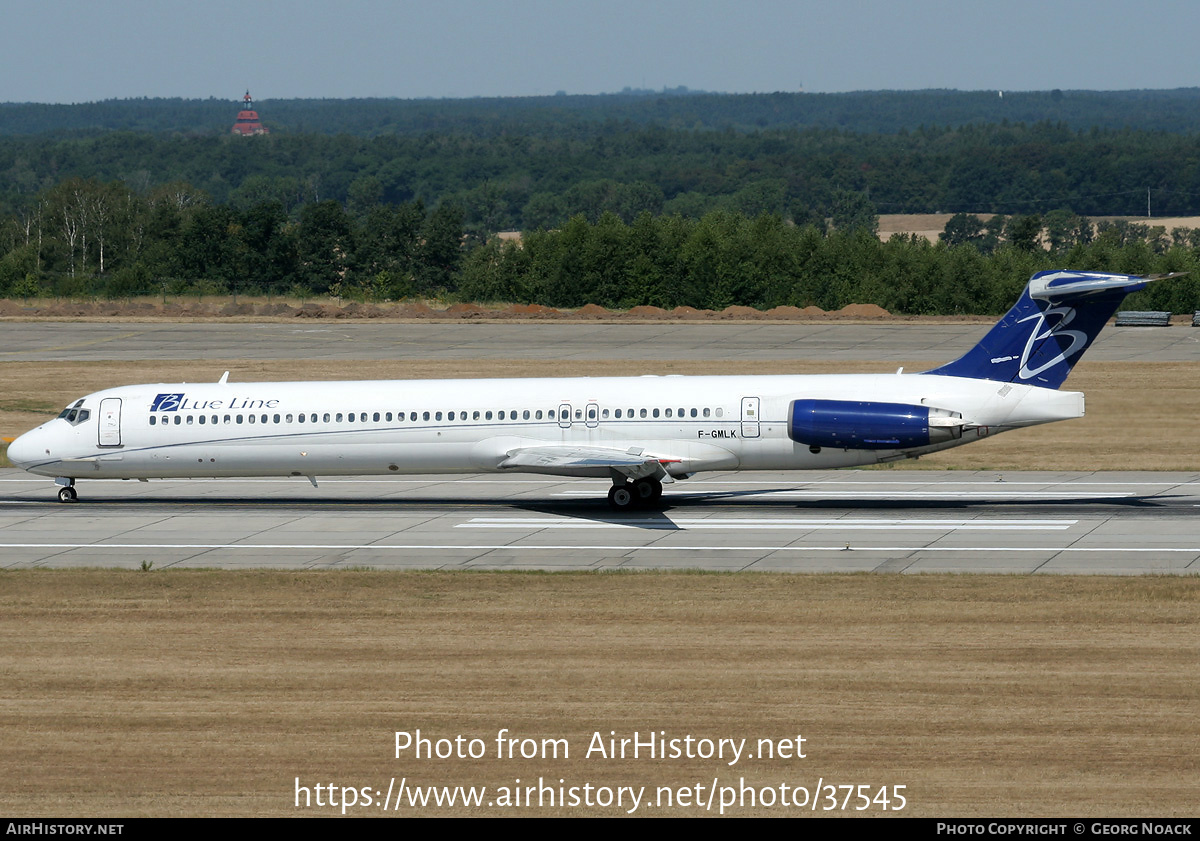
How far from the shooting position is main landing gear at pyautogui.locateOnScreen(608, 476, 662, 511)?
33750 mm

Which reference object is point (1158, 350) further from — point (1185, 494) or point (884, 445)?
point (884, 445)

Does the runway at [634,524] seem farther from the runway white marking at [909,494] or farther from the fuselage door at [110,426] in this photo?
the fuselage door at [110,426]

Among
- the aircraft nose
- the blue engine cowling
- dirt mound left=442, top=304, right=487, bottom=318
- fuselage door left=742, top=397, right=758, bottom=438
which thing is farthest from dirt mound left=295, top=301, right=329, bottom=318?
the blue engine cowling

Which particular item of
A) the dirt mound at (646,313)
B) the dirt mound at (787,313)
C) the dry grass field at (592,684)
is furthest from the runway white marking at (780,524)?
the dirt mound at (646,313)

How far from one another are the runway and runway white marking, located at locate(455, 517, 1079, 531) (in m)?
0.08

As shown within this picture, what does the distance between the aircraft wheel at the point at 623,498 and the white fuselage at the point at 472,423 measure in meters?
0.61

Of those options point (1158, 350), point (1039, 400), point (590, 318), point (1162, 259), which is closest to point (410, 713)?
point (1039, 400)

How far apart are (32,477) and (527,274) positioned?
235ft

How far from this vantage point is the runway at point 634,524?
1112 inches

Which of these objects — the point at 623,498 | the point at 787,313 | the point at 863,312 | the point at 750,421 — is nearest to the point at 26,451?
the point at 623,498

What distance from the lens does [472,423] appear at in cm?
3353

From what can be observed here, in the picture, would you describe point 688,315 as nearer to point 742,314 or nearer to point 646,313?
point 646,313

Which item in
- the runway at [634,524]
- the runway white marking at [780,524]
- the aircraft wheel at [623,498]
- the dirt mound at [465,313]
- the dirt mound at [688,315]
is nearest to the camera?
the runway at [634,524]

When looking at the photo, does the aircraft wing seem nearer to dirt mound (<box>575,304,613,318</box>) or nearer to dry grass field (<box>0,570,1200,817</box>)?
dry grass field (<box>0,570,1200,817</box>)
